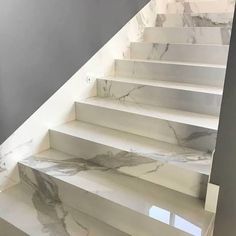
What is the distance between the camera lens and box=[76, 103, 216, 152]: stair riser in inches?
61.5

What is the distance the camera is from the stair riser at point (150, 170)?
1.38 meters

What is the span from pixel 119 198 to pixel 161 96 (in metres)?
0.85

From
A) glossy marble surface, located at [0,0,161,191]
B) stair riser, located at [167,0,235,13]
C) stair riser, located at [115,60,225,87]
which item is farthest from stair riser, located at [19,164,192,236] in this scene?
stair riser, located at [167,0,235,13]

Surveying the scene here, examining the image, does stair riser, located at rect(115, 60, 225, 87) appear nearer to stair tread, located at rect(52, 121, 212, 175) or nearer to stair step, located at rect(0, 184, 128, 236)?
stair tread, located at rect(52, 121, 212, 175)

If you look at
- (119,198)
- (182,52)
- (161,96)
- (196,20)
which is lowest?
(119,198)

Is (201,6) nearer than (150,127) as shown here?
No

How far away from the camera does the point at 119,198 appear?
1.38 m

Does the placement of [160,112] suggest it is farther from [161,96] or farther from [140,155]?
[140,155]

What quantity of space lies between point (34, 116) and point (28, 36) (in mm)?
517

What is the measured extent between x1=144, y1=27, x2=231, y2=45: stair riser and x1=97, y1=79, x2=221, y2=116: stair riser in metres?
0.73

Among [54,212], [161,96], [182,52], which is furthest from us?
[182,52]

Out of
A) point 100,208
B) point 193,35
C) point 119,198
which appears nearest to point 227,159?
point 119,198

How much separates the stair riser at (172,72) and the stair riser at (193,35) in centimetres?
44

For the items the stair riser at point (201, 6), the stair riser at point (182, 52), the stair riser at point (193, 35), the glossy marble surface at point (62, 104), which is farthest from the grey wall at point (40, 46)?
the stair riser at point (201, 6)
